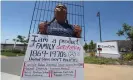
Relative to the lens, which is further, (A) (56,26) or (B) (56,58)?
(A) (56,26)

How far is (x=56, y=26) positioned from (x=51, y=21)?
0.17m

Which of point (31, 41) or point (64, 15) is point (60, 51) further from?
point (64, 15)

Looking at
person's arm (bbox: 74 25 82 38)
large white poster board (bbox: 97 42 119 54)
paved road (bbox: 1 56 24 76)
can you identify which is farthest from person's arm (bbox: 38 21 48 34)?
large white poster board (bbox: 97 42 119 54)

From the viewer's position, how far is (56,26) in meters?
3.04

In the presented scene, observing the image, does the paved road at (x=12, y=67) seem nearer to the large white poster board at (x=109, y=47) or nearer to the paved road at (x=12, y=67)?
the paved road at (x=12, y=67)

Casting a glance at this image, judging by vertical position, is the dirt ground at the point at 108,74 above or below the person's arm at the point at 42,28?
below

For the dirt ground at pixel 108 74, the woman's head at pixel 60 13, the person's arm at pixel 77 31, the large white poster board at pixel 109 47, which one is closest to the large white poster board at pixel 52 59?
the person's arm at pixel 77 31

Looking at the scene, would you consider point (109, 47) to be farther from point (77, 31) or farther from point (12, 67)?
point (77, 31)

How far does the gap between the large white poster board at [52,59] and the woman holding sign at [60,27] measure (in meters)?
0.11

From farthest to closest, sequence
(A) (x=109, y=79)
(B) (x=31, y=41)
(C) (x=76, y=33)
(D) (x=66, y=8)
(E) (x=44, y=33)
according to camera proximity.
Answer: (A) (x=109, y=79) → (D) (x=66, y=8) → (C) (x=76, y=33) → (E) (x=44, y=33) → (B) (x=31, y=41)

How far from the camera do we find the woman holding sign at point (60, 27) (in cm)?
293

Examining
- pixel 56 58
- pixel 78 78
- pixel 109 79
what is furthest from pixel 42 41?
pixel 109 79

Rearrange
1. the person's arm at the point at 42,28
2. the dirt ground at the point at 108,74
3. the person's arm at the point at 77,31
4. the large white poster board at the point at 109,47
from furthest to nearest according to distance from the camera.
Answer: the large white poster board at the point at 109,47, the dirt ground at the point at 108,74, the person's arm at the point at 77,31, the person's arm at the point at 42,28

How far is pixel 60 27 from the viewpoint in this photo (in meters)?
3.06
